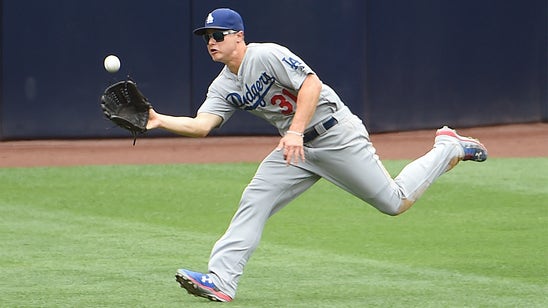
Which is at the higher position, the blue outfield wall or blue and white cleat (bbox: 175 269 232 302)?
blue and white cleat (bbox: 175 269 232 302)

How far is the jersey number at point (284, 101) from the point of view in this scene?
6449 millimetres

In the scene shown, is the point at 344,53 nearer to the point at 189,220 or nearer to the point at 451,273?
the point at 189,220

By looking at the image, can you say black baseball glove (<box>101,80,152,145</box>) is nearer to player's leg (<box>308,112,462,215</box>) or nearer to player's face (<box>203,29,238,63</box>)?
player's face (<box>203,29,238,63</box>)

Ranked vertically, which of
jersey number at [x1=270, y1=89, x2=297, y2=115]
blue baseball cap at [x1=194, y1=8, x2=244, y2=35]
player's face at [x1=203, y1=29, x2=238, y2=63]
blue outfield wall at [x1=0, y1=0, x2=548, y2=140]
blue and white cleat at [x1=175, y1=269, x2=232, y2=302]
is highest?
blue baseball cap at [x1=194, y1=8, x2=244, y2=35]

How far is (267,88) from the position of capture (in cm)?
641

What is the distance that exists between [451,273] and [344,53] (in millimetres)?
7863

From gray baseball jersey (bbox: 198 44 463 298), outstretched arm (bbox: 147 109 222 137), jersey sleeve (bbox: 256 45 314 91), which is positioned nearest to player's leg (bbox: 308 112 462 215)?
gray baseball jersey (bbox: 198 44 463 298)

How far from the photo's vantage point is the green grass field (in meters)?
6.55

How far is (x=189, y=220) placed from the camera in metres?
9.39

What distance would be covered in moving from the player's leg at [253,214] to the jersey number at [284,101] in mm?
256

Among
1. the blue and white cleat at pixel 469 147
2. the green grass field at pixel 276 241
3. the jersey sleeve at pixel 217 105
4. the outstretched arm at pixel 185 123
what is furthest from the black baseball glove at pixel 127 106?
the blue and white cleat at pixel 469 147

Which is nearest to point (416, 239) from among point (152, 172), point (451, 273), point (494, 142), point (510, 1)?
point (451, 273)

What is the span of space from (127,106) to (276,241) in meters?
2.28

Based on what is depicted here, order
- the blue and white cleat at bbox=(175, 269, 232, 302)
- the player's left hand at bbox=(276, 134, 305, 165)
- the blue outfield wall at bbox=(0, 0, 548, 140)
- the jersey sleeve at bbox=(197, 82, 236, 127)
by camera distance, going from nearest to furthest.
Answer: the player's left hand at bbox=(276, 134, 305, 165) < the blue and white cleat at bbox=(175, 269, 232, 302) < the jersey sleeve at bbox=(197, 82, 236, 127) < the blue outfield wall at bbox=(0, 0, 548, 140)
